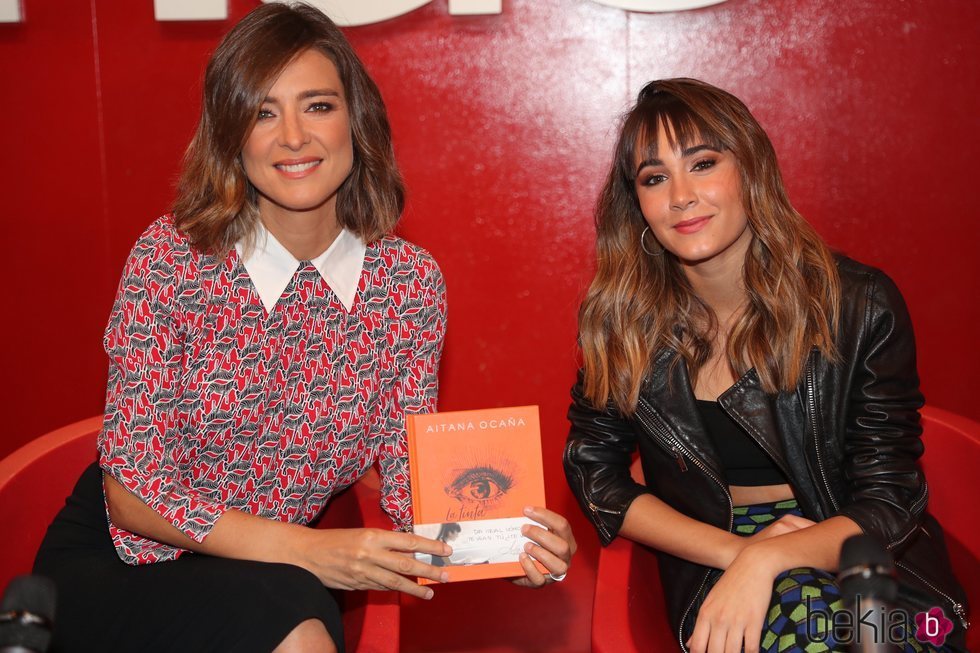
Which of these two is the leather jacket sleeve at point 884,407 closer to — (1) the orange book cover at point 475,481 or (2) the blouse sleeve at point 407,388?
(1) the orange book cover at point 475,481

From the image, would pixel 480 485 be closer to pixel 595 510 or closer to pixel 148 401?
pixel 595 510

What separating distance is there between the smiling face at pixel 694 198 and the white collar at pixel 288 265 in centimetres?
73

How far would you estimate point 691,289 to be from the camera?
2508 millimetres

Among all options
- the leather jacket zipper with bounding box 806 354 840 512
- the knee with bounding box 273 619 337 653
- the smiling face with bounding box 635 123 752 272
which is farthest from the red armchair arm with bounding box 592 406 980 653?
the smiling face with bounding box 635 123 752 272

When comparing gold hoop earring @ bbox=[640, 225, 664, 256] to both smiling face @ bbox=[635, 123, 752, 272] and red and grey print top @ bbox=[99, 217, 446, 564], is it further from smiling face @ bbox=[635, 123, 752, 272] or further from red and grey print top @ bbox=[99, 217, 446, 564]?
red and grey print top @ bbox=[99, 217, 446, 564]

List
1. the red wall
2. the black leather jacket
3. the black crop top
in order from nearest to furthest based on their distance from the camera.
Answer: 1. the black leather jacket
2. the black crop top
3. the red wall

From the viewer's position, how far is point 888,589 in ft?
3.62

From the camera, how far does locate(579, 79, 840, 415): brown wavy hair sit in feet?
7.38

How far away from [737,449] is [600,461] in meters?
0.33

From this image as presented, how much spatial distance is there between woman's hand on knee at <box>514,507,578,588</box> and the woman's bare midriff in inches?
20.7

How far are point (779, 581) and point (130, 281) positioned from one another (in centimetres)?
150

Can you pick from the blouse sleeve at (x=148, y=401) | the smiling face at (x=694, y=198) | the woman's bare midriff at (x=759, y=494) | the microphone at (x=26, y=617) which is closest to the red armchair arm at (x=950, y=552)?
the woman's bare midriff at (x=759, y=494)

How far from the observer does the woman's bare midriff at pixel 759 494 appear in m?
2.37

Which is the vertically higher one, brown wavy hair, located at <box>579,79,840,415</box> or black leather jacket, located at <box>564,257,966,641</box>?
brown wavy hair, located at <box>579,79,840,415</box>
